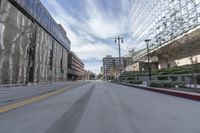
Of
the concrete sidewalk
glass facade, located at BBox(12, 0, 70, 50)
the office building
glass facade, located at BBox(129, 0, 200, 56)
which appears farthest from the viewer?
glass facade, located at BBox(12, 0, 70, 50)

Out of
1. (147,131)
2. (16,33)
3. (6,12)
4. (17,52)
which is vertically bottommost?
(147,131)

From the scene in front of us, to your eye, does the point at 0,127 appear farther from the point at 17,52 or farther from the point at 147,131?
the point at 17,52

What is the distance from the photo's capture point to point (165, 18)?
153 ft

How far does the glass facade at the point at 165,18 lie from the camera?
3653 centimetres

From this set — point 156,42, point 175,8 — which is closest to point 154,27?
point 156,42

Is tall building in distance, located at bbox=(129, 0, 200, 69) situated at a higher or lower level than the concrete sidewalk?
higher

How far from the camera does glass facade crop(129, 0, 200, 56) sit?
36531 mm

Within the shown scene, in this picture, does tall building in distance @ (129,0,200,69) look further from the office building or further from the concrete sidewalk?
the office building

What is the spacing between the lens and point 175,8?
42281mm

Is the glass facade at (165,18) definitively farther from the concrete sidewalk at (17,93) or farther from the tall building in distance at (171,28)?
the concrete sidewalk at (17,93)

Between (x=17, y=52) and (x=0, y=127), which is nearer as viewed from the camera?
(x=0, y=127)

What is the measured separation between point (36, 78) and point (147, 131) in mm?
62892

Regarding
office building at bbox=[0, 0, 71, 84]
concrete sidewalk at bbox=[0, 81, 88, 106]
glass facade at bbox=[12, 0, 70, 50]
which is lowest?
concrete sidewalk at bbox=[0, 81, 88, 106]

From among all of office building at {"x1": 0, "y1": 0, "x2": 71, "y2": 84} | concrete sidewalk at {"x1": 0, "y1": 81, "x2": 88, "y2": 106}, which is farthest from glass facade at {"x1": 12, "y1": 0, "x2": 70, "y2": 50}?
concrete sidewalk at {"x1": 0, "y1": 81, "x2": 88, "y2": 106}
